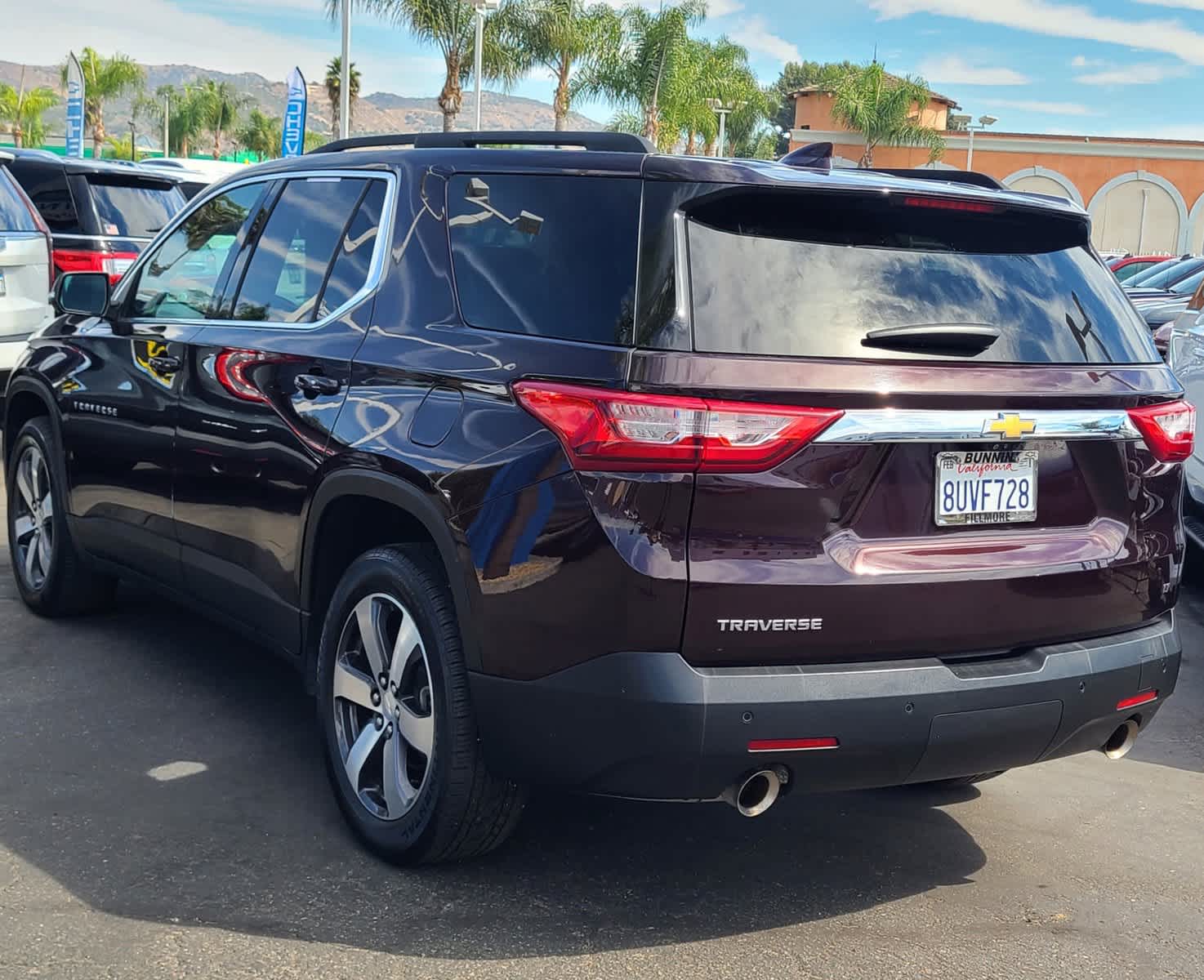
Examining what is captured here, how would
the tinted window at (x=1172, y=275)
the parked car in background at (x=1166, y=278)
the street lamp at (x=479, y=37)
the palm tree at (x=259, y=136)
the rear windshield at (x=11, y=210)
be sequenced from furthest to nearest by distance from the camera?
1. the palm tree at (x=259, y=136)
2. the street lamp at (x=479, y=37)
3. the tinted window at (x=1172, y=275)
4. the parked car in background at (x=1166, y=278)
5. the rear windshield at (x=11, y=210)

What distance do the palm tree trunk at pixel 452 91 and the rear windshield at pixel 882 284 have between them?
37.6 meters

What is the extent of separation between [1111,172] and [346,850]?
73.4 metres

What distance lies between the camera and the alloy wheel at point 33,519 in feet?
19.4

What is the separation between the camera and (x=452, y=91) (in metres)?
40.0

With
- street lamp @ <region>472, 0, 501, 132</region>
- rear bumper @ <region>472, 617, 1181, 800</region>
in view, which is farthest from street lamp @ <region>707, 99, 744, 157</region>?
rear bumper @ <region>472, 617, 1181, 800</region>

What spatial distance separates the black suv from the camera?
3.09m

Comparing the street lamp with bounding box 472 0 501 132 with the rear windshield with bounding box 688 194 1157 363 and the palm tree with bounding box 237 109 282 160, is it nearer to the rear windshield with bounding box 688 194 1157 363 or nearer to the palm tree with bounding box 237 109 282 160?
the rear windshield with bounding box 688 194 1157 363

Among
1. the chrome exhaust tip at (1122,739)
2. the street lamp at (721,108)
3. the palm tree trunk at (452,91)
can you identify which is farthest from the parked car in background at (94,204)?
the street lamp at (721,108)

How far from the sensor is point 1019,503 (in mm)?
3387

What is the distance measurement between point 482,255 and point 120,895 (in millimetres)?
1771

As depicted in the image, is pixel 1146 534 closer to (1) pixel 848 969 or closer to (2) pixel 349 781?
(1) pixel 848 969

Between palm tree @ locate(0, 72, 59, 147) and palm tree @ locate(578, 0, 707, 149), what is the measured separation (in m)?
59.3

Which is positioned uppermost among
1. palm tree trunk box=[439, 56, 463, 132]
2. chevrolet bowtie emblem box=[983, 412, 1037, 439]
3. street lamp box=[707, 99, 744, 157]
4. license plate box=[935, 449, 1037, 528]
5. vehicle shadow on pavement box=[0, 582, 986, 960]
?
street lamp box=[707, 99, 744, 157]

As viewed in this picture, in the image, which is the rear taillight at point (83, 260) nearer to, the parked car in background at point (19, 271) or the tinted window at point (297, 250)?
the parked car in background at point (19, 271)
